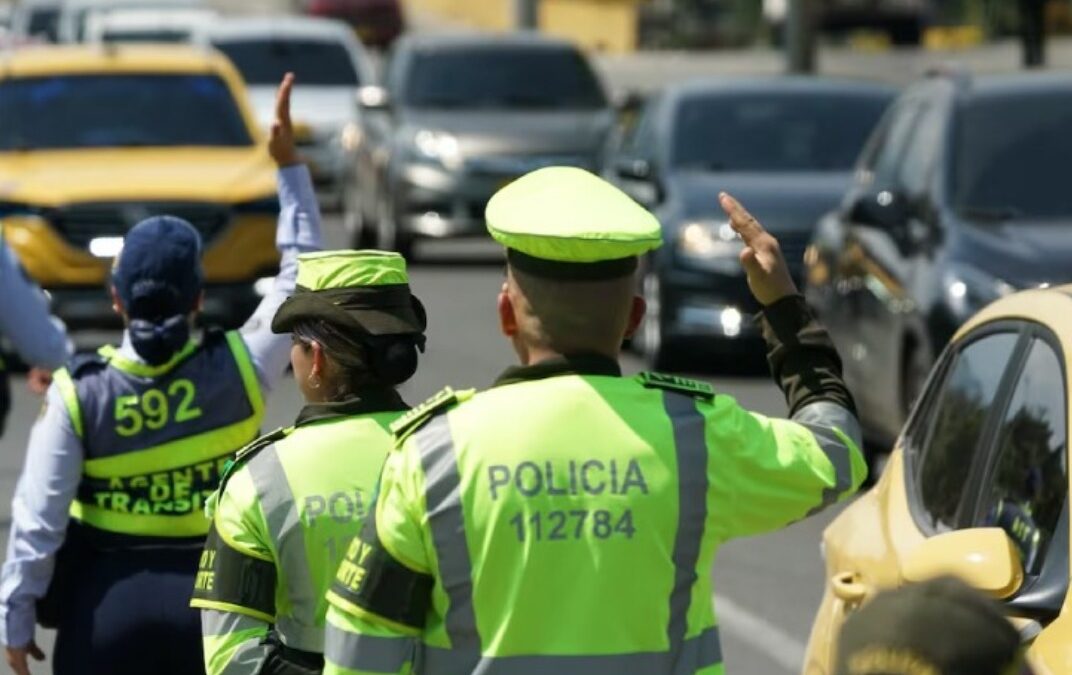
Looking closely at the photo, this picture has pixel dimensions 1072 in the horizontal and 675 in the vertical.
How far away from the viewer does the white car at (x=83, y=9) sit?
37.6 metres

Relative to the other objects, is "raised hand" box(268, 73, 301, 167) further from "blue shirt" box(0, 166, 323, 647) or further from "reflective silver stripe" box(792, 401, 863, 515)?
"reflective silver stripe" box(792, 401, 863, 515)

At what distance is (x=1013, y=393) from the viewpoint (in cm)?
584

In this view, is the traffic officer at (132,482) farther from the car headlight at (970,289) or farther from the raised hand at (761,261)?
the car headlight at (970,289)

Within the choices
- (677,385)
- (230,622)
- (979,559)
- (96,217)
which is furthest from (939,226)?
(677,385)

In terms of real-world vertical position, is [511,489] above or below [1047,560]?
above

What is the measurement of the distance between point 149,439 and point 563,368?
2.07 m

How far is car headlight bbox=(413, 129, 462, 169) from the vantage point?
23.1 m

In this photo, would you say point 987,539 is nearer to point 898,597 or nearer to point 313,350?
point 313,350

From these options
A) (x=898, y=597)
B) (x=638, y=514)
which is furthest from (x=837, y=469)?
(x=898, y=597)

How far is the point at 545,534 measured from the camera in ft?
12.6

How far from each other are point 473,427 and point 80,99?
583 inches

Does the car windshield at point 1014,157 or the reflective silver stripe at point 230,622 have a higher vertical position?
the reflective silver stripe at point 230,622

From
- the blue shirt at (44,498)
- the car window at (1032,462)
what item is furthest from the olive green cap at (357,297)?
the car window at (1032,462)

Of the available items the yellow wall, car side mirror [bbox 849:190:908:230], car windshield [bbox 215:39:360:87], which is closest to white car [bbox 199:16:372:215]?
car windshield [bbox 215:39:360:87]
